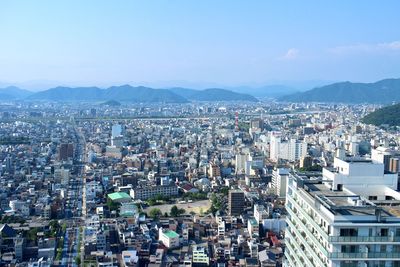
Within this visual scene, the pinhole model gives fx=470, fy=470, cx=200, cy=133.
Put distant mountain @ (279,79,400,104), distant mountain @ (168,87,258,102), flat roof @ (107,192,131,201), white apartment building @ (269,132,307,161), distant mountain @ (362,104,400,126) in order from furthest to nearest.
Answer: distant mountain @ (168,87,258,102)
distant mountain @ (279,79,400,104)
distant mountain @ (362,104,400,126)
white apartment building @ (269,132,307,161)
flat roof @ (107,192,131,201)

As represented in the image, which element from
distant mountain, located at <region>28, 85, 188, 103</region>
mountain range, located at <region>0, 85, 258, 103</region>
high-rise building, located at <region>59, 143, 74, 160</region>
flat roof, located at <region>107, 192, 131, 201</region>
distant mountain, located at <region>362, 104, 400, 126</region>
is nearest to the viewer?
flat roof, located at <region>107, 192, 131, 201</region>

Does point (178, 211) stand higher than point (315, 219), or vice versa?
point (315, 219)

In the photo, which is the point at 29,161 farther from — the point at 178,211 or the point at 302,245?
the point at 302,245

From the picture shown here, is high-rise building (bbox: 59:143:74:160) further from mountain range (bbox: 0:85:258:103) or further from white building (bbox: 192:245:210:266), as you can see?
mountain range (bbox: 0:85:258:103)

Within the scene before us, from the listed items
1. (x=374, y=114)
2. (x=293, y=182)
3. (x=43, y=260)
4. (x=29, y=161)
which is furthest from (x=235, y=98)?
(x=293, y=182)

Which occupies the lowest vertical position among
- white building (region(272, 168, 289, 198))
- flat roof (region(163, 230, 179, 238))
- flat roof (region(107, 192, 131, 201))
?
flat roof (region(163, 230, 179, 238))

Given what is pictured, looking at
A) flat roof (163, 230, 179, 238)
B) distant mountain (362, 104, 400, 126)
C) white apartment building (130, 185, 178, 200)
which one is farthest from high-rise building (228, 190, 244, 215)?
distant mountain (362, 104, 400, 126)

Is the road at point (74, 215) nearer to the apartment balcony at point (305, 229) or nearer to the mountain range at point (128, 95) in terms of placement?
the apartment balcony at point (305, 229)
